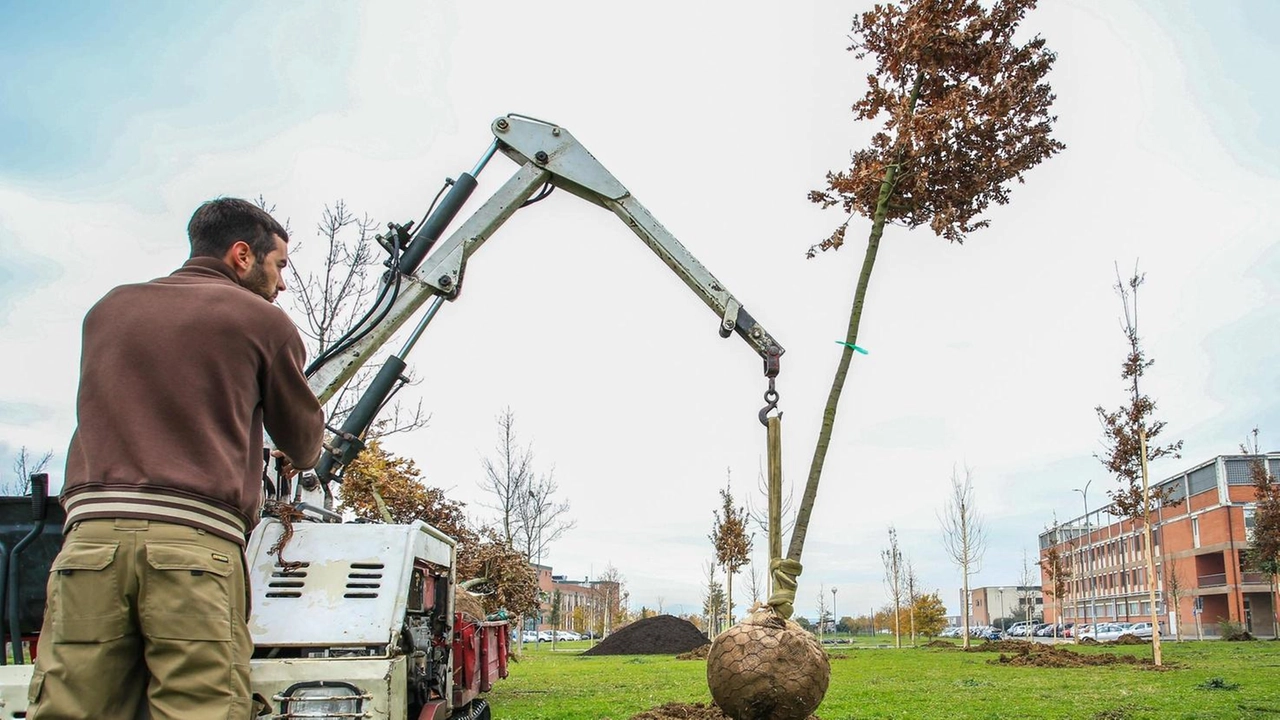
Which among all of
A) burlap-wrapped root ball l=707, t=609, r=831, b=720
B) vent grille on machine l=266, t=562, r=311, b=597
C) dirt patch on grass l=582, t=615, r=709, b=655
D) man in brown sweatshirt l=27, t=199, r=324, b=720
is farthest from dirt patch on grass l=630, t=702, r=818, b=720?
dirt patch on grass l=582, t=615, r=709, b=655

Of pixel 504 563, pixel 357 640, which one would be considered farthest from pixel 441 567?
pixel 504 563

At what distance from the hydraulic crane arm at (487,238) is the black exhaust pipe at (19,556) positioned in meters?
2.02

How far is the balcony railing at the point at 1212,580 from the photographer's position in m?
67.4

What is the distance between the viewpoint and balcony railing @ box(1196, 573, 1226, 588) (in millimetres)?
67375

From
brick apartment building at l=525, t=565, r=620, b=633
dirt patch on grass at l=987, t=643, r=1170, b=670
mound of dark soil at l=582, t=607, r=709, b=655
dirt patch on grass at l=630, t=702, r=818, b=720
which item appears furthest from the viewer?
brick apartment building at l=525, t=565, r=620, b=633

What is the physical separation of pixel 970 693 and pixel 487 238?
398 inches

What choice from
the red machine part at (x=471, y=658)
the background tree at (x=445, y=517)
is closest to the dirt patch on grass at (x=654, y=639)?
the background tree at (x=445, y=517)

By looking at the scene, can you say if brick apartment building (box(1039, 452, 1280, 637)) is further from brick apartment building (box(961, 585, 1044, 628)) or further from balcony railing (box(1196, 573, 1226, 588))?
brick apartment building (box(961, 585, 1044, 628))

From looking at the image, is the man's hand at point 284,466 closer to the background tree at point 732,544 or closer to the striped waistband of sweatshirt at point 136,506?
the striped waistband of sweatshirt at point 136,506

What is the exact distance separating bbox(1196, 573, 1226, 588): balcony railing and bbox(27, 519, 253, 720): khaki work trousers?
79.0 metres

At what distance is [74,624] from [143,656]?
0.18 meters

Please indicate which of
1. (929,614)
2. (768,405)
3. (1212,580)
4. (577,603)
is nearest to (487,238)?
(768,405)

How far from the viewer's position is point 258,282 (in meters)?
2.82

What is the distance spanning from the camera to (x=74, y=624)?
7.18 ft
